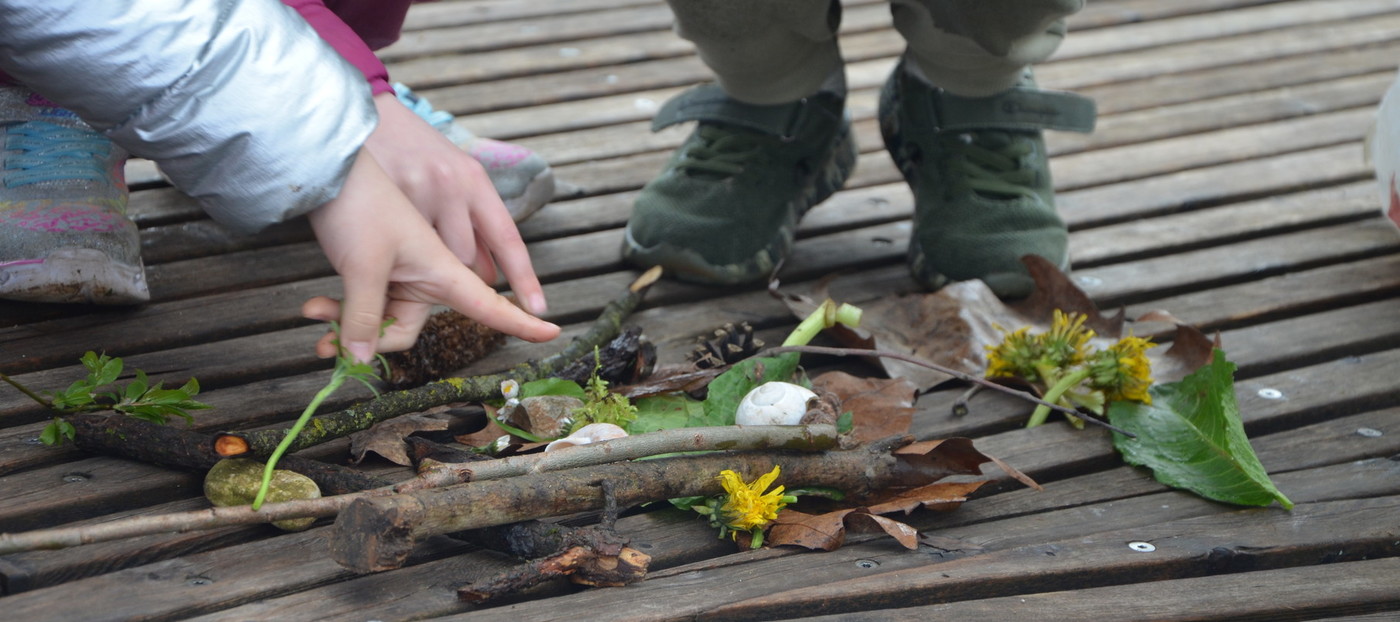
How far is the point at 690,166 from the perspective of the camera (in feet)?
5.85

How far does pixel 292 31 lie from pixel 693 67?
63.9 inches

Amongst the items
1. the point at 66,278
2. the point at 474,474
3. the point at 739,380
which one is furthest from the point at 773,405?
the point at 66,278

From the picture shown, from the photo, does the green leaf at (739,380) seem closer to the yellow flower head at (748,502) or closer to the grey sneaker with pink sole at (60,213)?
the yellow flower head at (748,502)

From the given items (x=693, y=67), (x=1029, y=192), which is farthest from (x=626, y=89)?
(x=1029, y=192)

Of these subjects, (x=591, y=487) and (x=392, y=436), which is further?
(x=392, y=436)

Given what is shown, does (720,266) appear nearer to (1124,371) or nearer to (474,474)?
(1124,371)

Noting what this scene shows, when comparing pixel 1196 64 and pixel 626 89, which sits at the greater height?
pixel 1196 64

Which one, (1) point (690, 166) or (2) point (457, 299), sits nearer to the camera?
(2) point (457, 299)

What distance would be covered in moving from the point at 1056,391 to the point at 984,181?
18.4 inches

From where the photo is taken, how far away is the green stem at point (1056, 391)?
136 cm

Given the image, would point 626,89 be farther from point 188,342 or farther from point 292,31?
point 292,31

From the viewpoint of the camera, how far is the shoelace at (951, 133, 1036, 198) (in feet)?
5.72

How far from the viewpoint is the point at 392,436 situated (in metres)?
1.23

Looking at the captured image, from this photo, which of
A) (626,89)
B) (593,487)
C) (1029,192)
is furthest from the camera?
(626,89)
